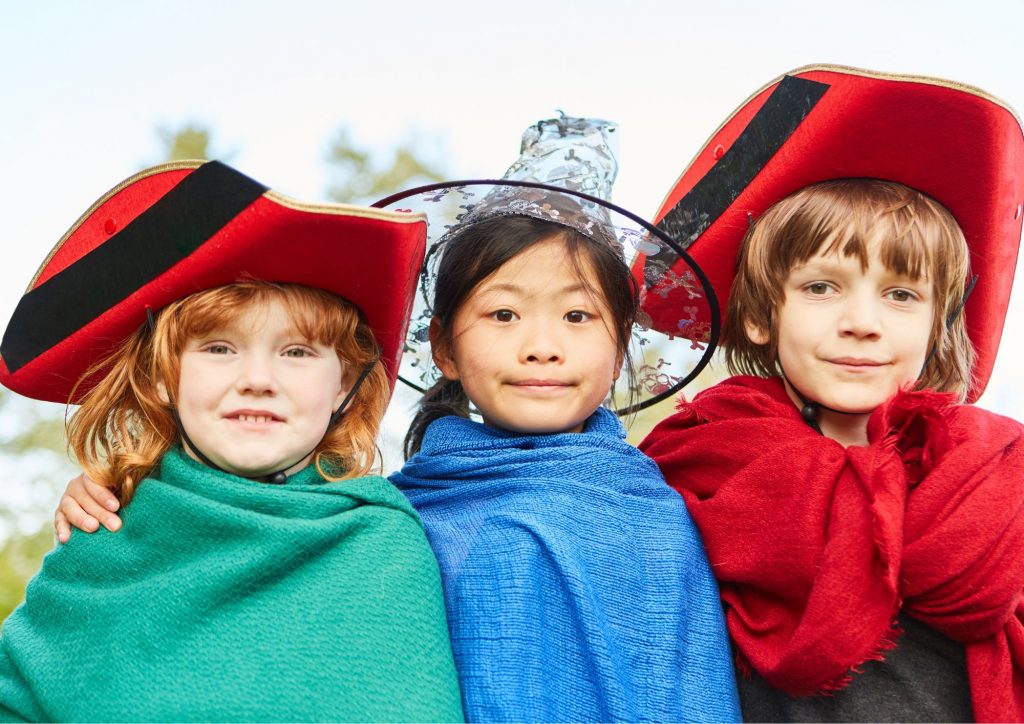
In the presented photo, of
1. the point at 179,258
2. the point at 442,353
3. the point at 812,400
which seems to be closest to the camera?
the point at 179,258

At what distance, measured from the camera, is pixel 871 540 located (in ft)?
6.72

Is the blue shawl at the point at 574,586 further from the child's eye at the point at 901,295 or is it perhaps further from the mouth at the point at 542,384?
the child's eye at the point at 901,295

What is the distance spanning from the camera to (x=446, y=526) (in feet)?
7.51

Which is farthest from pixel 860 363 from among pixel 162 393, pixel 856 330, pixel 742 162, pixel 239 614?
pixel 162 393

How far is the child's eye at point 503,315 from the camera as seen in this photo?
96.0 inches

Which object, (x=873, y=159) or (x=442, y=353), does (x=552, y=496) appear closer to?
(x=442, y=353)

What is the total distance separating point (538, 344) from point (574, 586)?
0.56m

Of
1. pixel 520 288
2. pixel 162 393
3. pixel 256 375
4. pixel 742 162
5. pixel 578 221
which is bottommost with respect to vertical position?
pixel 162 393

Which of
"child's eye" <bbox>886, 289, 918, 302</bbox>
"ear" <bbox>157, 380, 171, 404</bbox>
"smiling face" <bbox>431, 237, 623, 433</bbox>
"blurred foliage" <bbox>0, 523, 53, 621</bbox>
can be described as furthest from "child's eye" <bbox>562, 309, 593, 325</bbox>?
"blurred foliage" <bbox>0, 523, 53, 621</bbox>

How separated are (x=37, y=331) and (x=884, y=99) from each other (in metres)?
1.92

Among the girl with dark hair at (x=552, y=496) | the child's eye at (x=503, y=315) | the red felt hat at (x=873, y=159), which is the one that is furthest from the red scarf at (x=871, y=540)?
the child's eye at (x=503, y=315)

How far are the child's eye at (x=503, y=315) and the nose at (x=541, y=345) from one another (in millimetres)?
61

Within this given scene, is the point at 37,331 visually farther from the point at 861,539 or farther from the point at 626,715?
the point at 861,539

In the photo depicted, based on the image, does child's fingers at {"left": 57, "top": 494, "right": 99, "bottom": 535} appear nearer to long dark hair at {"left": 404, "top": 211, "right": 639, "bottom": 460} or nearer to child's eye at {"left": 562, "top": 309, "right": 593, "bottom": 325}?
long dark hair at {"left": 404, "top": 211, "right": 639, "bottom": 460}
